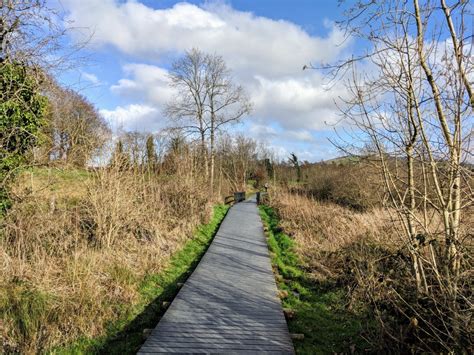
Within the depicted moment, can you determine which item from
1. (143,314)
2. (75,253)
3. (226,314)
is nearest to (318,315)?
(226,314)

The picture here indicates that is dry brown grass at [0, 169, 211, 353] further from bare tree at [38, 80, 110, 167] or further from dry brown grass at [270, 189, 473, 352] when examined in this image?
dry brown grass at [270, 189, 473, 352]

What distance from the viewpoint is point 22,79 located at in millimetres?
7883

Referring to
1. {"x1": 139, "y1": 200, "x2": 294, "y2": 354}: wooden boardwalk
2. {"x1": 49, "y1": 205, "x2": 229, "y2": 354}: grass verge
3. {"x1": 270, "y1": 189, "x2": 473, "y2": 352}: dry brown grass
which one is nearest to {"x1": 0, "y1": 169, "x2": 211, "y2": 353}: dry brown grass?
{"x1": 49, "y1": 205, "x2": 229, "y2": 354}: grass verge

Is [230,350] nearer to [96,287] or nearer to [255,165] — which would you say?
[96,287]

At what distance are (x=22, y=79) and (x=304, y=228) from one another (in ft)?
32.2

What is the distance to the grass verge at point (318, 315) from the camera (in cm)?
494

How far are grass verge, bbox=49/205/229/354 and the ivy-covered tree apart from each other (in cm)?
368

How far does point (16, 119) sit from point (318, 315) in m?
7.45

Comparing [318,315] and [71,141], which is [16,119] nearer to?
[71,141]

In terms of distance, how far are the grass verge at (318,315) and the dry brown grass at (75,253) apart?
285cm

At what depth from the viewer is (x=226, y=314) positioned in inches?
223

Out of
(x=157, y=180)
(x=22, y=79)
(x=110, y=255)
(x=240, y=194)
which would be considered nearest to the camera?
(x=110, y=255)

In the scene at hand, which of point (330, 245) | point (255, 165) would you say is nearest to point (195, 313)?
point (330, 245)

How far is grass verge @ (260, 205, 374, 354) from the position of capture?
494 centimetres
